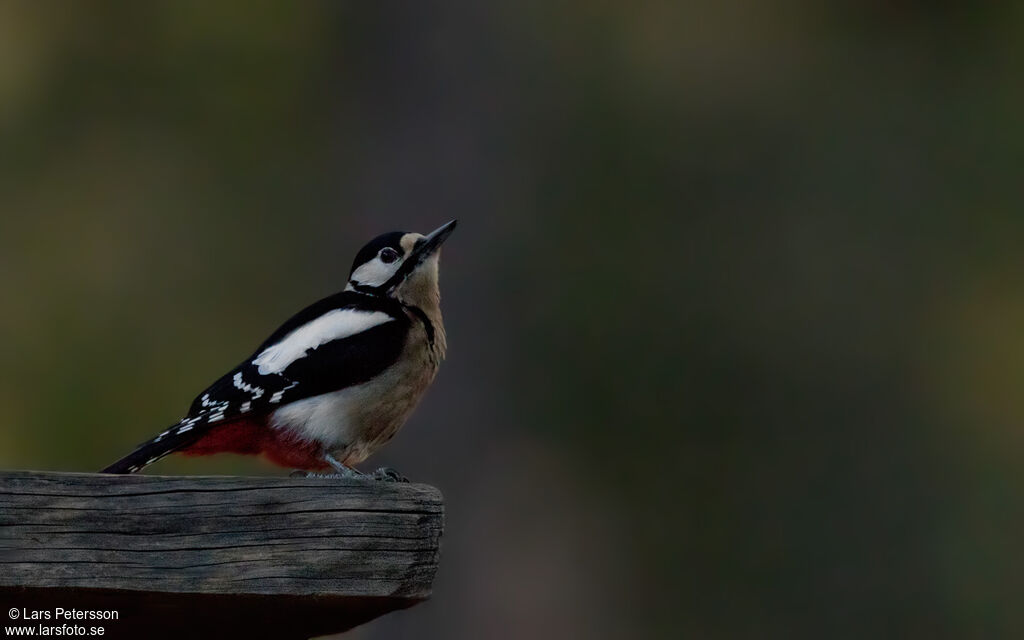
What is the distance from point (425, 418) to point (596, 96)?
3.84 metres

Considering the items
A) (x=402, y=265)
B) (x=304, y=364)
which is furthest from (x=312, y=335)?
(x=402, y=265)

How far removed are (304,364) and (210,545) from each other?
1.36 metres

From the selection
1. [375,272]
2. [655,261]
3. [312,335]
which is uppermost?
[655,261]

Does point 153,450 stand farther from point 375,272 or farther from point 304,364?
point 375,272

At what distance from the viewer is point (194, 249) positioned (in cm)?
1011

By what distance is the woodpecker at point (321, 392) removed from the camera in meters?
3.81

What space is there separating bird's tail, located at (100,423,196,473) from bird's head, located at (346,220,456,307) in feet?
3.98

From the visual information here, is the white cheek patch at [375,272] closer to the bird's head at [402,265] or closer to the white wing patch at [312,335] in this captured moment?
the bird's head at [402,265]

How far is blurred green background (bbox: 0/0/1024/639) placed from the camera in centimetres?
845

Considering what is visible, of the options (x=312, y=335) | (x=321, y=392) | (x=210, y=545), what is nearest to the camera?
(x=210, y=545)

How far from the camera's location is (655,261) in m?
9.58

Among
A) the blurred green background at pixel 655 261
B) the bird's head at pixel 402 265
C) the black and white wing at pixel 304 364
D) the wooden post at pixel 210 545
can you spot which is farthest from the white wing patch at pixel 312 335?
the blurred green background at pixel 655 261

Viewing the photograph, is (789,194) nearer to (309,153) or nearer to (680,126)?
(680,126)

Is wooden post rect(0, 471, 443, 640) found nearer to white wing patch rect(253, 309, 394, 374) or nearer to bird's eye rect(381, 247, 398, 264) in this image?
white wing patch rect(253, 309, 394, 374)
